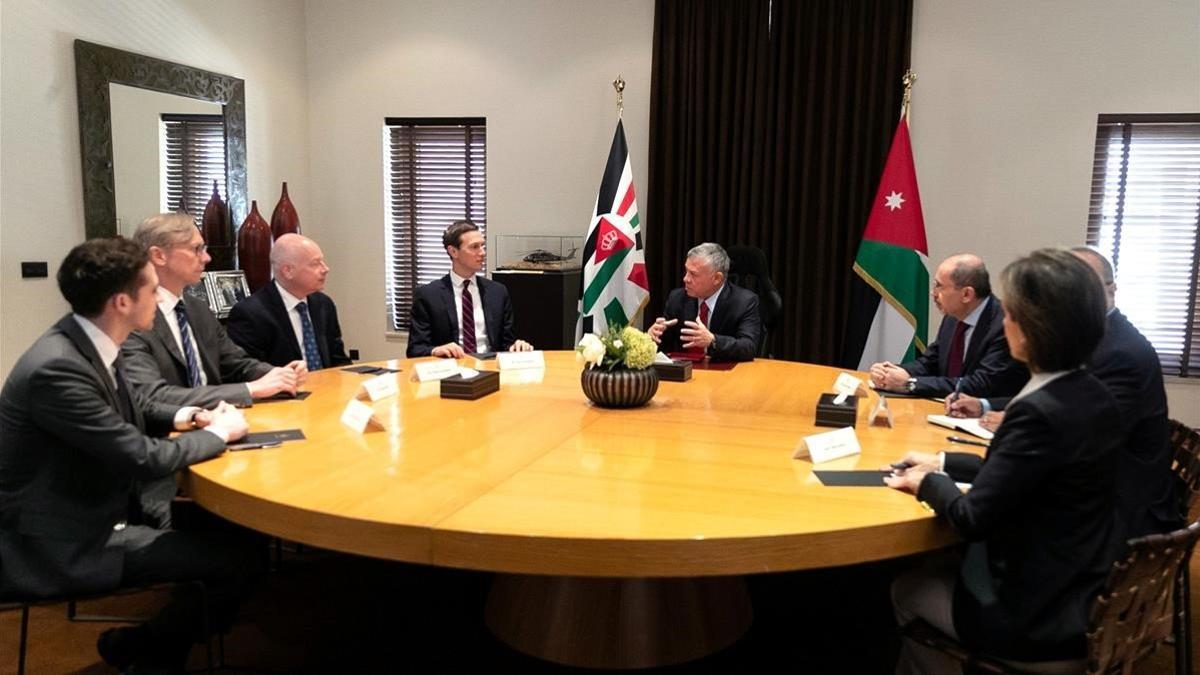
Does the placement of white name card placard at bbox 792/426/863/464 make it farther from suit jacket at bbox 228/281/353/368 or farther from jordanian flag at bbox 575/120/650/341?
jordanian flag at bbox 575/120/650/341

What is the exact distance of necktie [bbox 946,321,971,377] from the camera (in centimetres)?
335

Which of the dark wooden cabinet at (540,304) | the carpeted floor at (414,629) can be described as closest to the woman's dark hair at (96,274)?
the carpeted floor at (414,629)

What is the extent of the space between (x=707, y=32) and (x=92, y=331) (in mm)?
4341

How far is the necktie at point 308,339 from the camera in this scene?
370 cm

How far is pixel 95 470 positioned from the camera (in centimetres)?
206

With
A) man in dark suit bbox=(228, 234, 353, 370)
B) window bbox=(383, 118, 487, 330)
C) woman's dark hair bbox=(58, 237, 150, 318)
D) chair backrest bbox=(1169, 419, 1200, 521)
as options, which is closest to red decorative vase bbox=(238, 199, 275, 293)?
window bbox=(383, 118, 487, 330)

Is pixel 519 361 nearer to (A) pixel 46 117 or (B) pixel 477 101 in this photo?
(A) pixel 46 117

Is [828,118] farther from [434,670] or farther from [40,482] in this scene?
[40,482]

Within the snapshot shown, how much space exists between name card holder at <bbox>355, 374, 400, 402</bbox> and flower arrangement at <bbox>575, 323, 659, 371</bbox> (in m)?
0.70

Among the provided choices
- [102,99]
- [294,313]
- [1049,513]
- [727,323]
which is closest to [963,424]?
[1049,513]

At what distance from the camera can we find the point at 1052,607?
1760 mm

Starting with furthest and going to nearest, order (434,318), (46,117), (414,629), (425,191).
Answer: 1. (425,191)
2. (46,117)
3. (434,318)
4. (414,629)

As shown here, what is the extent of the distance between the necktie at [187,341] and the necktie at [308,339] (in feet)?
2.36

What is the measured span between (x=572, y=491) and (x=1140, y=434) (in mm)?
1481
